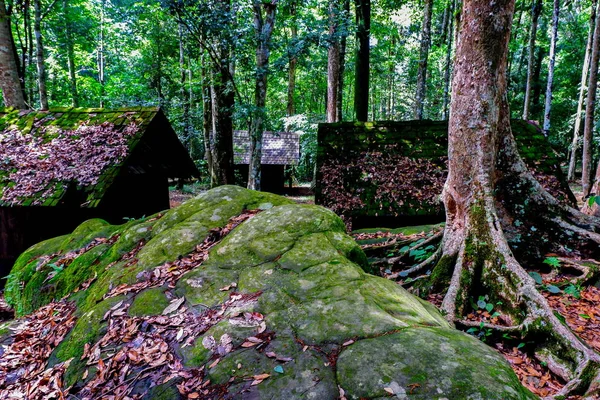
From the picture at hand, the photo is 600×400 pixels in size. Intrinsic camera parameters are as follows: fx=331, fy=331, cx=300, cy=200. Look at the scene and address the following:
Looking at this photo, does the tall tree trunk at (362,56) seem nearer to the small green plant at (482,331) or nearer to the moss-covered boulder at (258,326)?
the moss-covered boulder at (258,326)

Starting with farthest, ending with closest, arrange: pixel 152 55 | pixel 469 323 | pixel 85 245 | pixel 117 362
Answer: pixel 152 55, pixel 85 245, pixel 469 323, pixel 117 362

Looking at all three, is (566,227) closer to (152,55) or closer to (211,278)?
(211,278)

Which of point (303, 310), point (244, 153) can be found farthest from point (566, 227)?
point (244, 153)

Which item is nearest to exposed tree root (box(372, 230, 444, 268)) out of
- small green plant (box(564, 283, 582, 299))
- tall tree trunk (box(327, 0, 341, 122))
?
small green plant (box(564, 283, 582, 299))

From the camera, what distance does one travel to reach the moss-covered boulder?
1727mm

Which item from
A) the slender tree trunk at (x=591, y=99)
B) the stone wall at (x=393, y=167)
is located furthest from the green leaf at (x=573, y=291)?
the slender tree trunk at (x=591, y=99)

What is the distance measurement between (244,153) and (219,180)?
37.4ft

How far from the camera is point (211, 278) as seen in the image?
2.95 meters

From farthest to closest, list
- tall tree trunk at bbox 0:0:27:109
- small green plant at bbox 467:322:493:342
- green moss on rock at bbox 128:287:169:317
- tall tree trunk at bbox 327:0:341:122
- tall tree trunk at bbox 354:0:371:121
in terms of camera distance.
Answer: tall tree trunk at bbox 354:0:371:121 < tall tree trunk at bbox 327:0:341:122 < tall tree trunk at bbox 0:0:27:109 < small green plant at bbox 467:322:493:342 < green moss on rock at bbox 128:287:169:317

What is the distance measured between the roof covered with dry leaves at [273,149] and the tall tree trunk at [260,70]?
11.8 metres

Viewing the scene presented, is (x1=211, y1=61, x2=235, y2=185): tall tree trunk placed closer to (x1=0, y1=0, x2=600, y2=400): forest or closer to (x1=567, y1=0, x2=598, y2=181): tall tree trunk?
(x1=0, y1=0, x2=600, y2=400): forest

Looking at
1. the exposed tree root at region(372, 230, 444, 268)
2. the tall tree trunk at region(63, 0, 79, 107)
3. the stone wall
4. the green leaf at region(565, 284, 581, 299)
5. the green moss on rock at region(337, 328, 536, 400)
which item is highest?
the tall tree trunk at region(63, 0, 79, 107)

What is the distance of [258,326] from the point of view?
7.44ft

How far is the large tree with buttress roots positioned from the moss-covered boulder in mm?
1197
